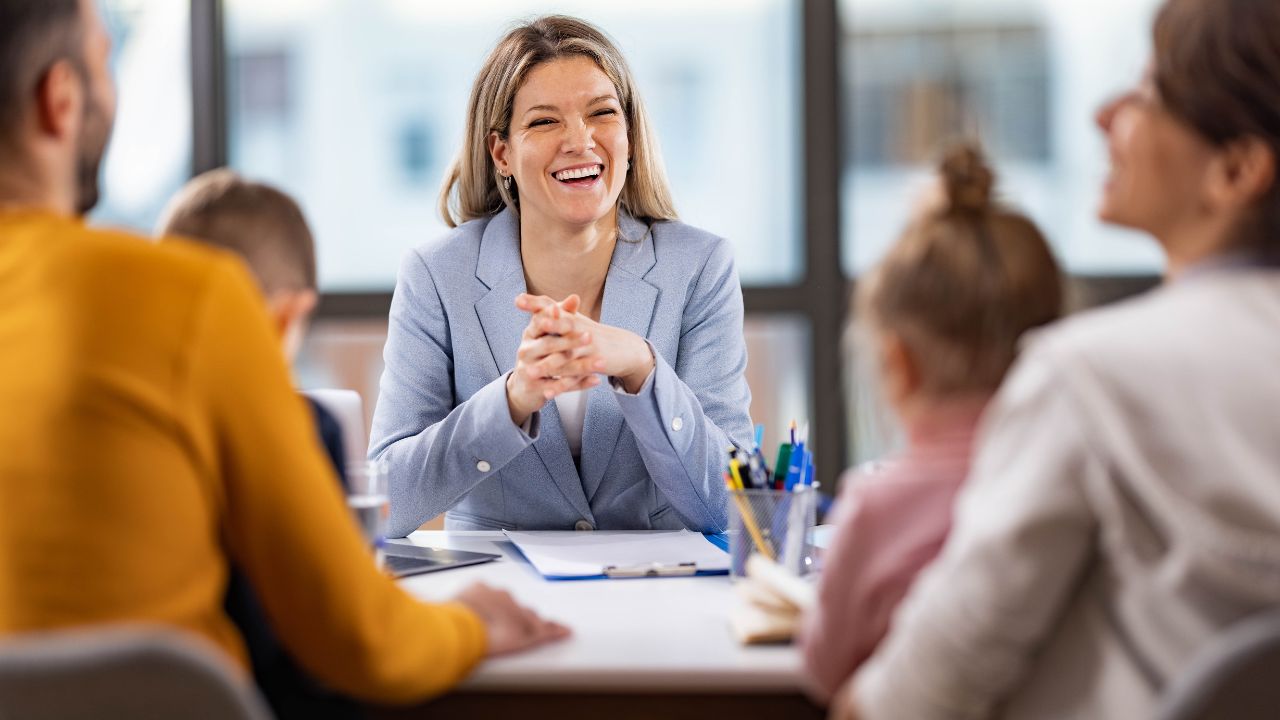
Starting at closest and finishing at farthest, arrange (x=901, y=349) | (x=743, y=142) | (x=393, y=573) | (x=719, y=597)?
(x=901, y=349), (x=719, y=597), (x=393, y=573), (x=743, y=142)

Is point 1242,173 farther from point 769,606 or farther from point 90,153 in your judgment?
point 90,153

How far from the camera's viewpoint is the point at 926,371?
1.17 m

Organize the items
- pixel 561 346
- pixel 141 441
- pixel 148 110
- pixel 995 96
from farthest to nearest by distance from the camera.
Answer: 1. pixel 148 110
2. pixel 995 96
3. pixel 561 346
4. pixel 141 441

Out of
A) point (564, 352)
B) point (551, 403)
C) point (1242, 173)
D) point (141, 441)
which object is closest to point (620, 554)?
point (564, 352)

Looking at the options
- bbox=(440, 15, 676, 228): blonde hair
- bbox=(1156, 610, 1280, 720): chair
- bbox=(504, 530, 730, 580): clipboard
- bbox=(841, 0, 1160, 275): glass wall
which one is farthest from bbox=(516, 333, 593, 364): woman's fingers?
bbox=(841, 0, 1160, 275): glass wall

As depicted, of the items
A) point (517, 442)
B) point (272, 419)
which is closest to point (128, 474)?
point (272, 419)

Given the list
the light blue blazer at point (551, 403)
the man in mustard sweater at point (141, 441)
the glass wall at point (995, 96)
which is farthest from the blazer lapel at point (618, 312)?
the glass wall at point (995, 96)

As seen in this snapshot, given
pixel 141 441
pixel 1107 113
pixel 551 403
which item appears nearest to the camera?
pixel 141 441

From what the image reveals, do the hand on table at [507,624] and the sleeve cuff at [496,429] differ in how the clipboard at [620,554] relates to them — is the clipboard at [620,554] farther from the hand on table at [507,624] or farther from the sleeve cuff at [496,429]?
the hand on table at [507,624]

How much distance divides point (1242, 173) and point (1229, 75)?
83mm

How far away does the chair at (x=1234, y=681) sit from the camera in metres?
0.86

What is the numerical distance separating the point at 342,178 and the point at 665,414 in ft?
8.38

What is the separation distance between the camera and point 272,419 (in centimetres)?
108

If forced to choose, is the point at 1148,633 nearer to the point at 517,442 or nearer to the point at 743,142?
the point at 517,442
